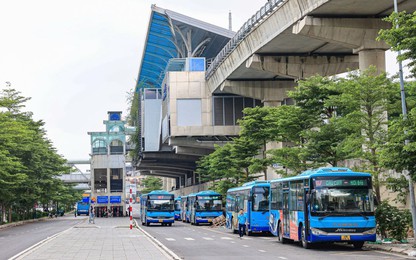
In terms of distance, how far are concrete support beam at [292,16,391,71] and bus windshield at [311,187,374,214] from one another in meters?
15.3

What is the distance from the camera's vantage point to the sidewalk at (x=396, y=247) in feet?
71.4

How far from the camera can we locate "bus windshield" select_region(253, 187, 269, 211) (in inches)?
1421

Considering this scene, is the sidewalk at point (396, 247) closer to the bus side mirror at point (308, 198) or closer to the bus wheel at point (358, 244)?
the bus wheel at point (358, 244)

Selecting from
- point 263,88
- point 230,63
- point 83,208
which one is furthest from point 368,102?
point 83,208

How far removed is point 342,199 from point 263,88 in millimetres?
40610

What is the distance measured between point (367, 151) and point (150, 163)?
3215 inches

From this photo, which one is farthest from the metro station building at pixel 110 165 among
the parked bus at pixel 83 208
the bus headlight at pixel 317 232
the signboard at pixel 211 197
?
the bus headlight at pixel 317 232

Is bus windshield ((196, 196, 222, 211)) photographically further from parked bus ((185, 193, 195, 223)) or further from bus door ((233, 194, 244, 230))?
bus door ((233, 194, 244, 230))

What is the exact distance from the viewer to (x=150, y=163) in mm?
108312

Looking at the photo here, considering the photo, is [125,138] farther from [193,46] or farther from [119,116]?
[193,46]

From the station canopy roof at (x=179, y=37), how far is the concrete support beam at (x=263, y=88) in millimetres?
16125

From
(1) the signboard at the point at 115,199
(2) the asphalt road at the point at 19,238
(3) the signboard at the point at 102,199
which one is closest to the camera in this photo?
(2) the asphalt road at the point at 19,238

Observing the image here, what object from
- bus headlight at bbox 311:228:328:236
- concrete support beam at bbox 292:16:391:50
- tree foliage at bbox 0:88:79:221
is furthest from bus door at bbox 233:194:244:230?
tree foliage at bbox 0:88:79:221

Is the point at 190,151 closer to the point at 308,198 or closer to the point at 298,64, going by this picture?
the point at 298,64
